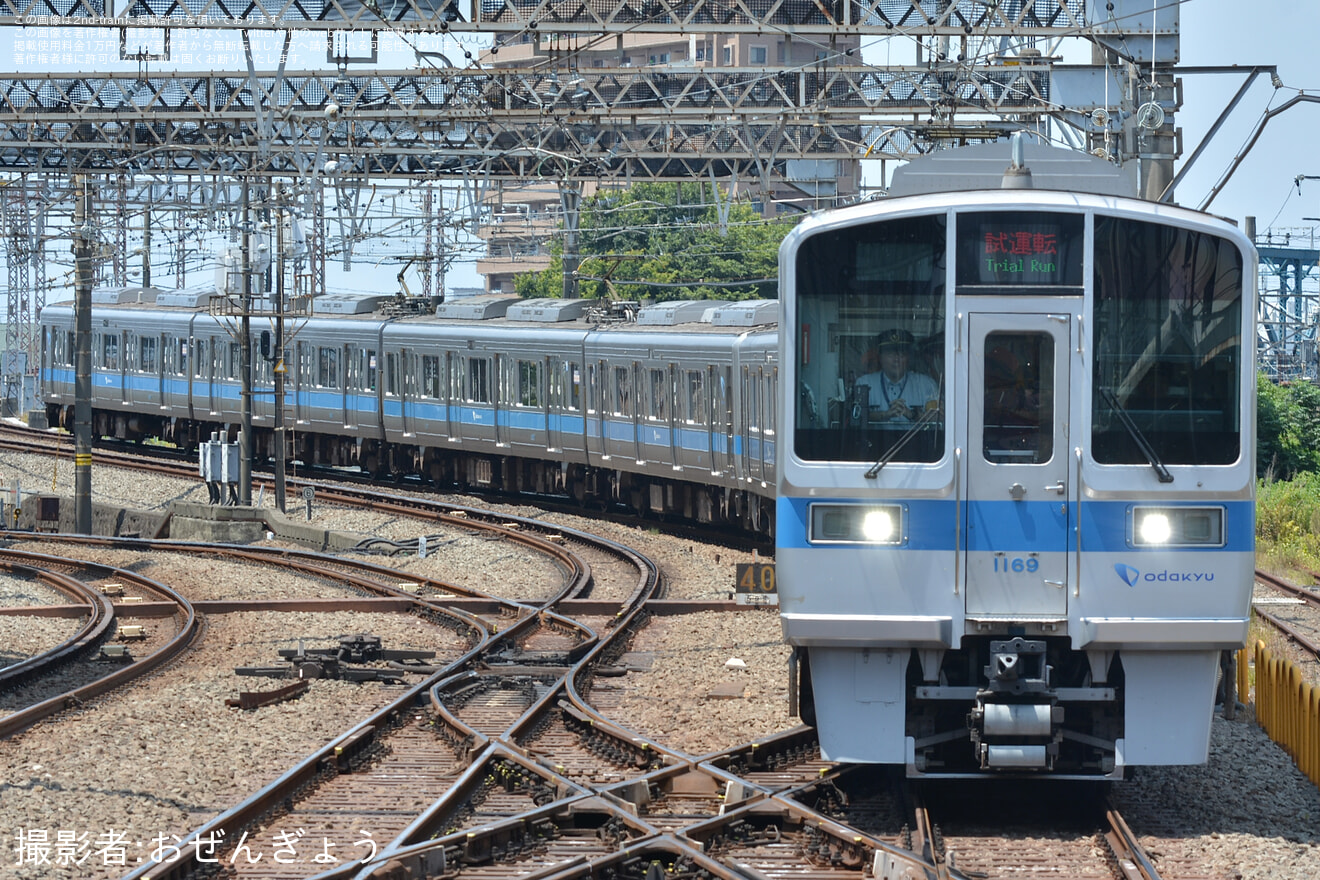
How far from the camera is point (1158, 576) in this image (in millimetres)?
7551

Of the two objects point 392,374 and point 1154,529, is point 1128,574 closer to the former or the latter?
point 1154,529

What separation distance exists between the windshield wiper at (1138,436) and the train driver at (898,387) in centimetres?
71

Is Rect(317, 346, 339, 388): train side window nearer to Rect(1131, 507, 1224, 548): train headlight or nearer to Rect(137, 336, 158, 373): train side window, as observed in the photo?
Rect(137, 336, 158, 373): train side window

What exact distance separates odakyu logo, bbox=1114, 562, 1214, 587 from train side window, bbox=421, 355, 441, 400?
21377mm

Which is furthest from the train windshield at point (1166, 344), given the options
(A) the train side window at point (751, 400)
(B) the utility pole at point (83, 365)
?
(B) the utility pole at point (83, 365)

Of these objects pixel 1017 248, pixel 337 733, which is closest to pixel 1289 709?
pixel 1017 248

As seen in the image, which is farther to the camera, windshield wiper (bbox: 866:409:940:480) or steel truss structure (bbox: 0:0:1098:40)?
steel truss structure (bbox: 0:0:1098:40)

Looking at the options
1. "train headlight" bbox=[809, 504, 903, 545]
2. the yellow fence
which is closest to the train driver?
"train headlight" bbox=[809, 504, 903, 545]

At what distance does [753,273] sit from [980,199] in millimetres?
53769

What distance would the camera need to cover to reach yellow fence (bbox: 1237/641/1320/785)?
870 cm

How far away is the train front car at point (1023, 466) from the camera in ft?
24.8

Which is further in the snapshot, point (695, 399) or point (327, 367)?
point (327, 367)

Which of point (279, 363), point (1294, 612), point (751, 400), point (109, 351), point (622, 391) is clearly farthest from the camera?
point (109, 351)

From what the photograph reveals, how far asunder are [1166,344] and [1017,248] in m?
0.73
